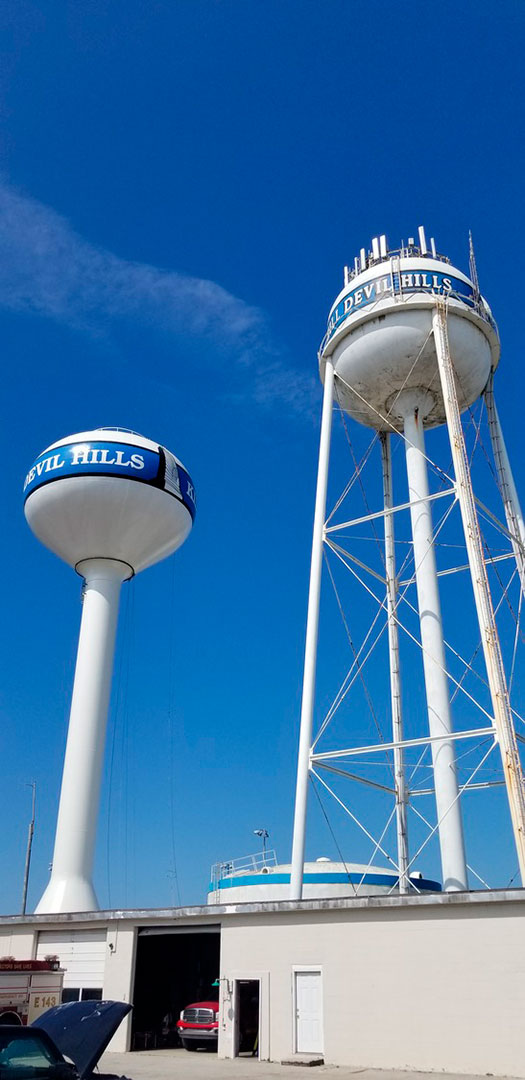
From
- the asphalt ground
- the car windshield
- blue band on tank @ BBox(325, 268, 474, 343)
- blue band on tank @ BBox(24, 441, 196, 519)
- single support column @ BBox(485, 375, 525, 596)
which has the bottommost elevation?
the asphalt ground

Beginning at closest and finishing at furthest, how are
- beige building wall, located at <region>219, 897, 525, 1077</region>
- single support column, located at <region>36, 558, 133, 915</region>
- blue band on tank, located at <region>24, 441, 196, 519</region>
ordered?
beige building wall, located at <region>219, 897, 525, 1077</region> < single support column, located at <region>36, 558, 133, 915</region> < blue band on tank, located at <region>24, 441, 196, 519</region>

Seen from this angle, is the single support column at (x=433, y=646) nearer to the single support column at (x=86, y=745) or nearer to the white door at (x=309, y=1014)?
the white door at (x=309, y=1014)

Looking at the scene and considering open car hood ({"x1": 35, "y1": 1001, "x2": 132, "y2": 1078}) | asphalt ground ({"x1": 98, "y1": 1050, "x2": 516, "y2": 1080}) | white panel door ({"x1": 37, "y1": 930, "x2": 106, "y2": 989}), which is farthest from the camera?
white panel door ({"x1": 37, "y1": 930, "x2": 106, "y2": 989})

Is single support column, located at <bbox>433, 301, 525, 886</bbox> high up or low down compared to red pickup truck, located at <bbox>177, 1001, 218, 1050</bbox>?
up

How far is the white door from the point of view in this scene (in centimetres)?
1586

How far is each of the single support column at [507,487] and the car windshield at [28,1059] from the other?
17.2m

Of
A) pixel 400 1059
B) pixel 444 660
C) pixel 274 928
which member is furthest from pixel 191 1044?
pixel 444 660

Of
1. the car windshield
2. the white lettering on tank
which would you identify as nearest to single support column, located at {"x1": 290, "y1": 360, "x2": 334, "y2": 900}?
the white lettering on tank

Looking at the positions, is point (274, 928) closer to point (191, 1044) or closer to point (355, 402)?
point (191, 1044)

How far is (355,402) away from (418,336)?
10.4 ft

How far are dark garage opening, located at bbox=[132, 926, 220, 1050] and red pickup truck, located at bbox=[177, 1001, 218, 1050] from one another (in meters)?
1.28

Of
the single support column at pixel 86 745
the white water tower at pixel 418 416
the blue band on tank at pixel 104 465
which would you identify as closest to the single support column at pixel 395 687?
the white water tower at pixel 418 416

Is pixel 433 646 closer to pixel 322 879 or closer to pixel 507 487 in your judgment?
pixel 507 487

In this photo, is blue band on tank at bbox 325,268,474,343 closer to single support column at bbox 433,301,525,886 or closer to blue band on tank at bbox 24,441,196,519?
single support column at bbox 433,301,525,886
